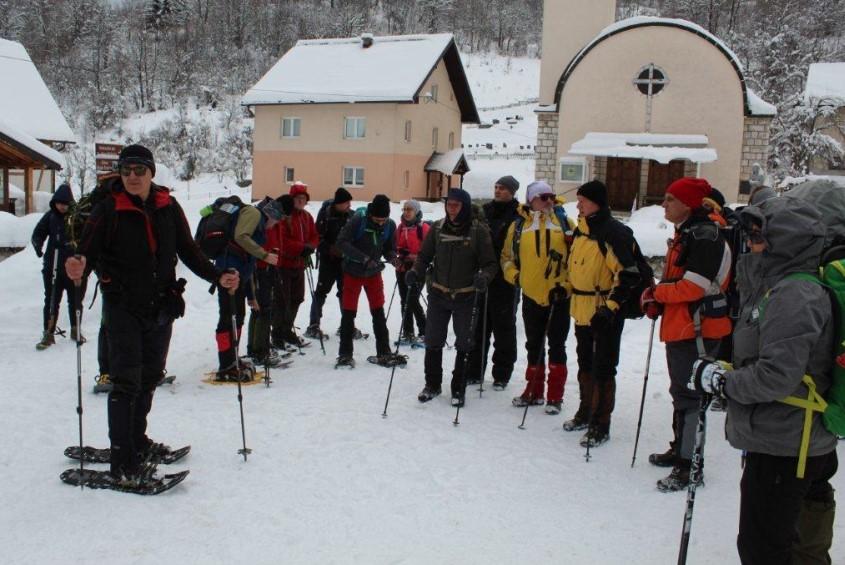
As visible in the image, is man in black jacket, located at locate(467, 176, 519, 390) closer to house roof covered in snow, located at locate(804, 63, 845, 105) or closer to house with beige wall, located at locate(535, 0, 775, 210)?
house with beige wall, located at locate(535, 0, 775, 210)

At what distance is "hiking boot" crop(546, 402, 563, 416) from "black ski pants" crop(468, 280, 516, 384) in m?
0.85

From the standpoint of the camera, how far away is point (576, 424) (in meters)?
5.50

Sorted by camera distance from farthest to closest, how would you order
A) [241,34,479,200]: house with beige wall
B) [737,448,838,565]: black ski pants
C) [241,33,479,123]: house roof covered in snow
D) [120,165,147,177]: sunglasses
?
[241,34,479,200]: house with beige wall
[241,33,479,123]: house roof covered in snow
[120,165,147,177]: sunglasses
[737,448,838,565]: black ski pants

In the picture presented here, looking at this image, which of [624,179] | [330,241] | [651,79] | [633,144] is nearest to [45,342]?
[330,241]

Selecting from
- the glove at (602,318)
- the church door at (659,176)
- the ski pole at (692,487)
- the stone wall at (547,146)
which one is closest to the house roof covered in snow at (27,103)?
the stone wall at (547,146)

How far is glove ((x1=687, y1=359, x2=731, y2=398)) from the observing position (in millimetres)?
2758

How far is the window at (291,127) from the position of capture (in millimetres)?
31656

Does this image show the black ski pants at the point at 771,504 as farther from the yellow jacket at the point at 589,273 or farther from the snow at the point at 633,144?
the snow at the point at 633,144

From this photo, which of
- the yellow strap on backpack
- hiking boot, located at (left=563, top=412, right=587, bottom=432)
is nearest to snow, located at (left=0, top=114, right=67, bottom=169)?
hiking boot, located at (left=563, top=412, right=587, bottom=432)

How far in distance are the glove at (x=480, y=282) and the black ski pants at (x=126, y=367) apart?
2.62 metres

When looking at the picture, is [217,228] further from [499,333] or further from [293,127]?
[293,127]

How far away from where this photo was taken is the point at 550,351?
19.5ft

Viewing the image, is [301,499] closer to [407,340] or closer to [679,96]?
[407,340]

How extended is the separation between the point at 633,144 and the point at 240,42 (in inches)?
2247
